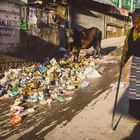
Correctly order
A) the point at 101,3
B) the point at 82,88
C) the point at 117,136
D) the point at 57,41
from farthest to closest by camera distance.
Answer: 1. the point at 101,3
2. the point at 57,41
3. the point at 82,88
4. the point at 117,136

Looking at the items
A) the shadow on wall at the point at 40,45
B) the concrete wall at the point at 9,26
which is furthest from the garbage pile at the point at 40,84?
the shadow on wall at the point at 40,45

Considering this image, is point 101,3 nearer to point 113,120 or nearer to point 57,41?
point 57,41

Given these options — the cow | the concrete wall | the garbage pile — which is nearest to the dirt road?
the garbage pile

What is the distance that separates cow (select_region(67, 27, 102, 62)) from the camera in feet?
50.7

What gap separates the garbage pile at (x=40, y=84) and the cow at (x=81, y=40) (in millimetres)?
2036

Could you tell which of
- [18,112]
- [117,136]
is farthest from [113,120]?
[18,112]

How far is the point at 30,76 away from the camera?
1156 cm

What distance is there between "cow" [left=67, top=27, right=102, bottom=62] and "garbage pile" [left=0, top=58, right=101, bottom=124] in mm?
2036

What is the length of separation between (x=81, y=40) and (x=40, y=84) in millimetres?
5737

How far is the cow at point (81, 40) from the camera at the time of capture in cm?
1544

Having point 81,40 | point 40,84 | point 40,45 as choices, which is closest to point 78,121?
point 40,84

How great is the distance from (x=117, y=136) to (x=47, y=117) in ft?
6.07

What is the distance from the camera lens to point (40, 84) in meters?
10.7

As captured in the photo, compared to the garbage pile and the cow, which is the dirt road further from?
the cow
